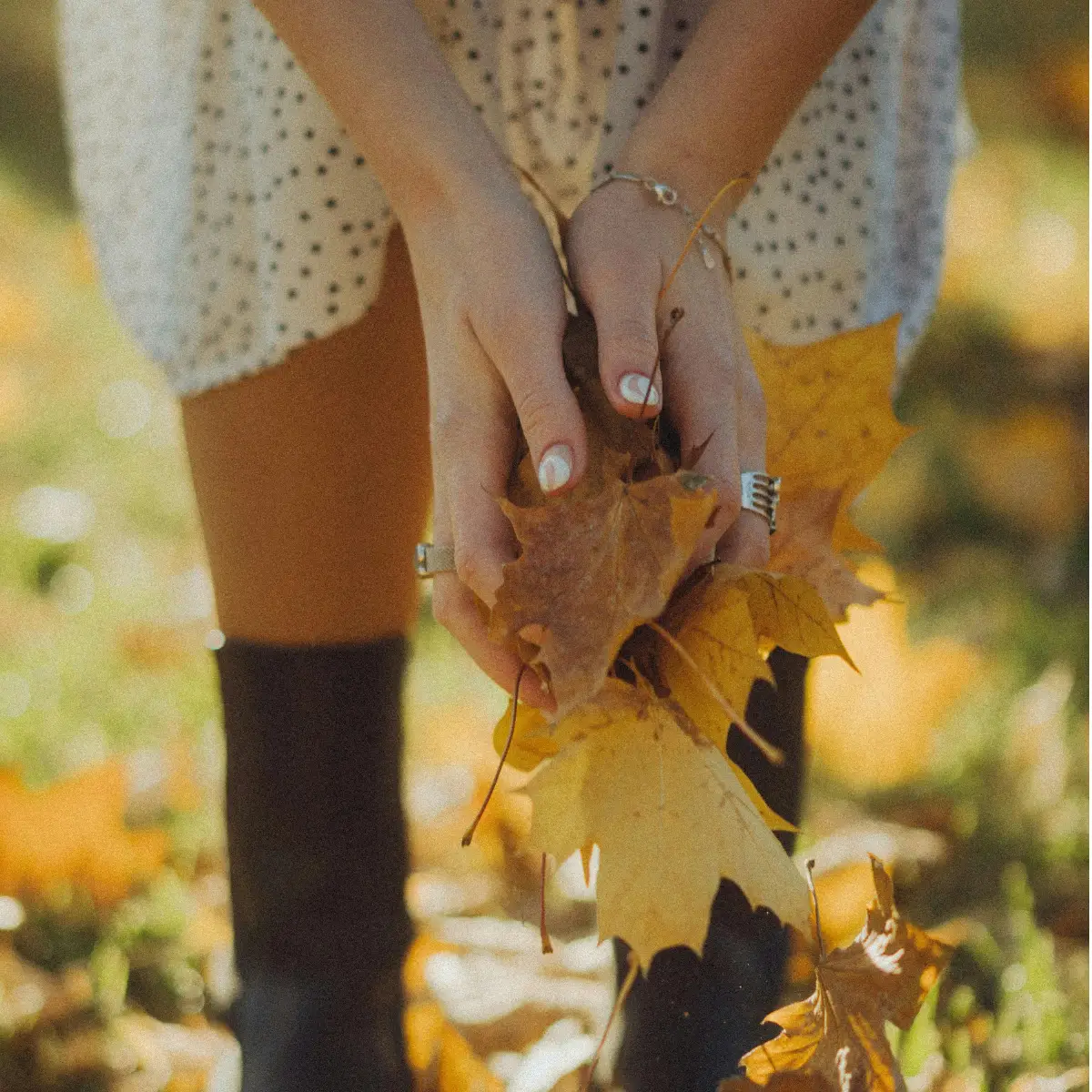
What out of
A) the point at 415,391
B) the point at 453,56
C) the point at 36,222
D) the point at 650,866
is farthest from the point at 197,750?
the point at 36,222

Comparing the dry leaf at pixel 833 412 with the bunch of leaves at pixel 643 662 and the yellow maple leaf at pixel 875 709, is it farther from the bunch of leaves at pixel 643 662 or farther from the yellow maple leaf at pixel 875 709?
the yellow maple leaf at pixel 875 709

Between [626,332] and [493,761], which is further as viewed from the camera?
[493,761]

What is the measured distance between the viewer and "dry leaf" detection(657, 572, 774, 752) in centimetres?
66

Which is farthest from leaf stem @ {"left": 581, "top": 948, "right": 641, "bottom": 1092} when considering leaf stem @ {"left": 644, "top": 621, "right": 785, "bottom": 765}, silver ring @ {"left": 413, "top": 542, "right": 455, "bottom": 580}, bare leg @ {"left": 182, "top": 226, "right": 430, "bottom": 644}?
bare leg @ {"left": 182, "top": 226, "right": 430, "bottom": 644}

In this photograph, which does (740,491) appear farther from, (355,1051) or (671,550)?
(355,1051)

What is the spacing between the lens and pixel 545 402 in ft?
2.26

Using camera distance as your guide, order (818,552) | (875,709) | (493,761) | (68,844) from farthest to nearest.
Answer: (875,709)
(493,761)
(68,844)
(818,552)

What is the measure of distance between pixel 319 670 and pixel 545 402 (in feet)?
1.58

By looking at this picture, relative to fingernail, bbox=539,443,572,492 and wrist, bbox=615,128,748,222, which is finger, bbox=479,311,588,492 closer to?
fingernail, bbox=539,443,572,492

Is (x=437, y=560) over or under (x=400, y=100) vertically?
under

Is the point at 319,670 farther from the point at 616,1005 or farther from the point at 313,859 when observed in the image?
the point at 616,1005

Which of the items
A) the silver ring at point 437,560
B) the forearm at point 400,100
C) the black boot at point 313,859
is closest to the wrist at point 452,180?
the forearm at point 400,100

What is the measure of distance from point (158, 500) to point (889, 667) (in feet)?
4.59

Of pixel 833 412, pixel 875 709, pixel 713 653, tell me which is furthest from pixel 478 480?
pixel 875 709
